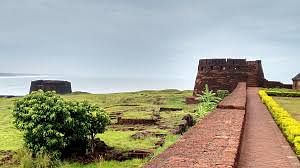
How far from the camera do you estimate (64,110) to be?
11.3 m

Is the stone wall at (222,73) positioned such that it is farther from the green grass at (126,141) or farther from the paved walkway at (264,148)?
the paved walkway at (264,148)

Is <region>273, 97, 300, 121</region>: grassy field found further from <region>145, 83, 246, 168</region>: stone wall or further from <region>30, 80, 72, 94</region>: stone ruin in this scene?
<region>30, 80, 72, 94</region>: stone ruin

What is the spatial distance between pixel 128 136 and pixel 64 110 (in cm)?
285

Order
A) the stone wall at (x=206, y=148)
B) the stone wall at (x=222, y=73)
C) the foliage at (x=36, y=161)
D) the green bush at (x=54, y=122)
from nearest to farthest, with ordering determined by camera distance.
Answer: the stone wall at (x=206, y=148) → the foliage at (x=36, y=161) → the green bush at (x=54, y=122) → the stone wall at (x=222, y=73)

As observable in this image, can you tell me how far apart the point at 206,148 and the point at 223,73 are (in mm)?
20529

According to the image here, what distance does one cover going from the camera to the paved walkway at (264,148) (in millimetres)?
6340

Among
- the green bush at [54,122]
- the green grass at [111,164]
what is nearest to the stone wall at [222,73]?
the green bush at [54,122]

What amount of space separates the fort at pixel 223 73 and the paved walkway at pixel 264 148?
14.7 m

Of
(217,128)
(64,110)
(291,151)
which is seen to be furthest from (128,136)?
(291,151)

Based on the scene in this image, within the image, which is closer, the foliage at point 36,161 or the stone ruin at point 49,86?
the foliage at point 36,161

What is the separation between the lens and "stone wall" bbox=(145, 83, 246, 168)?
4.93m

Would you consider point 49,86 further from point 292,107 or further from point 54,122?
point 54,122

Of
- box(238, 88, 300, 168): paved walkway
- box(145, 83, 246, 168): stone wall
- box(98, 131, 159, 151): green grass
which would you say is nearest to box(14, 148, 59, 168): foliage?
box(98, 131, 159, 151): green grass

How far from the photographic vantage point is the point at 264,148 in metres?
7.50
